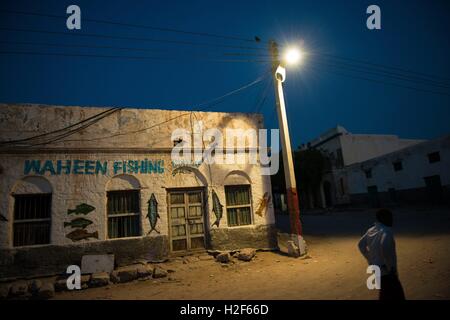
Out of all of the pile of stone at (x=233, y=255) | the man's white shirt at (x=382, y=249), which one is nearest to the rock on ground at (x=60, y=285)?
the pile of stone at (x=233, y=255)

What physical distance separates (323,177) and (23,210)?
105 feet

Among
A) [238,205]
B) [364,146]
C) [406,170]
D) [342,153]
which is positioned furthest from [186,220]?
[364,146]

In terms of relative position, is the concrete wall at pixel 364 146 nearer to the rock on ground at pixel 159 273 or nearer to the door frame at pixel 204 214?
the door frame at pixel 204 214

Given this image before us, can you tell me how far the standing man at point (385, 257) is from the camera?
340 centimetres

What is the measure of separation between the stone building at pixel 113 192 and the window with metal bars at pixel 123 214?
31mm

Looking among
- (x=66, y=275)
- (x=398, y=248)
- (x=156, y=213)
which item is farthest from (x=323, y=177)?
(x=66, y=275)

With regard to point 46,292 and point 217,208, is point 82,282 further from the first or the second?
point 217,208

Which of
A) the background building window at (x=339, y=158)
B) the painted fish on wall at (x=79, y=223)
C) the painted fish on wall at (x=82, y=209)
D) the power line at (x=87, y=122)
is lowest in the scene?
the painted fish on wall at (x=79, y=223)

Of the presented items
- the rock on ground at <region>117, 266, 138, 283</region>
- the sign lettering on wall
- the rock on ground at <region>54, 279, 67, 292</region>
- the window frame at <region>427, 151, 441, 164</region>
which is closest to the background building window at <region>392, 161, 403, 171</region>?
the window frame at <region>427, 151, 441, 164</region>

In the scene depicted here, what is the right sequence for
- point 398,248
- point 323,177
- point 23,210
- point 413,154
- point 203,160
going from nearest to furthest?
1. point 23,210
2. point 398,248
3. point 203,160
4. point 413,154
5. point 323,177

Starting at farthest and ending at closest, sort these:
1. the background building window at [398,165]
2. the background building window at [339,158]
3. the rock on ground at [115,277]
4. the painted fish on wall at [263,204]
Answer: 1. the background building window at [339,158]
2. the background building window at [398,165]
3. the painted fish on wall at [263,204]
4. the rock on ground at [115,277]

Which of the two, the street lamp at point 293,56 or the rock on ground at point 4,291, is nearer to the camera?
the rock on ground at point 4,291

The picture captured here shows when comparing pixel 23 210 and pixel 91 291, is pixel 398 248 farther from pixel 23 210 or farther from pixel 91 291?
pixel 23 210

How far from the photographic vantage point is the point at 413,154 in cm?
2258
